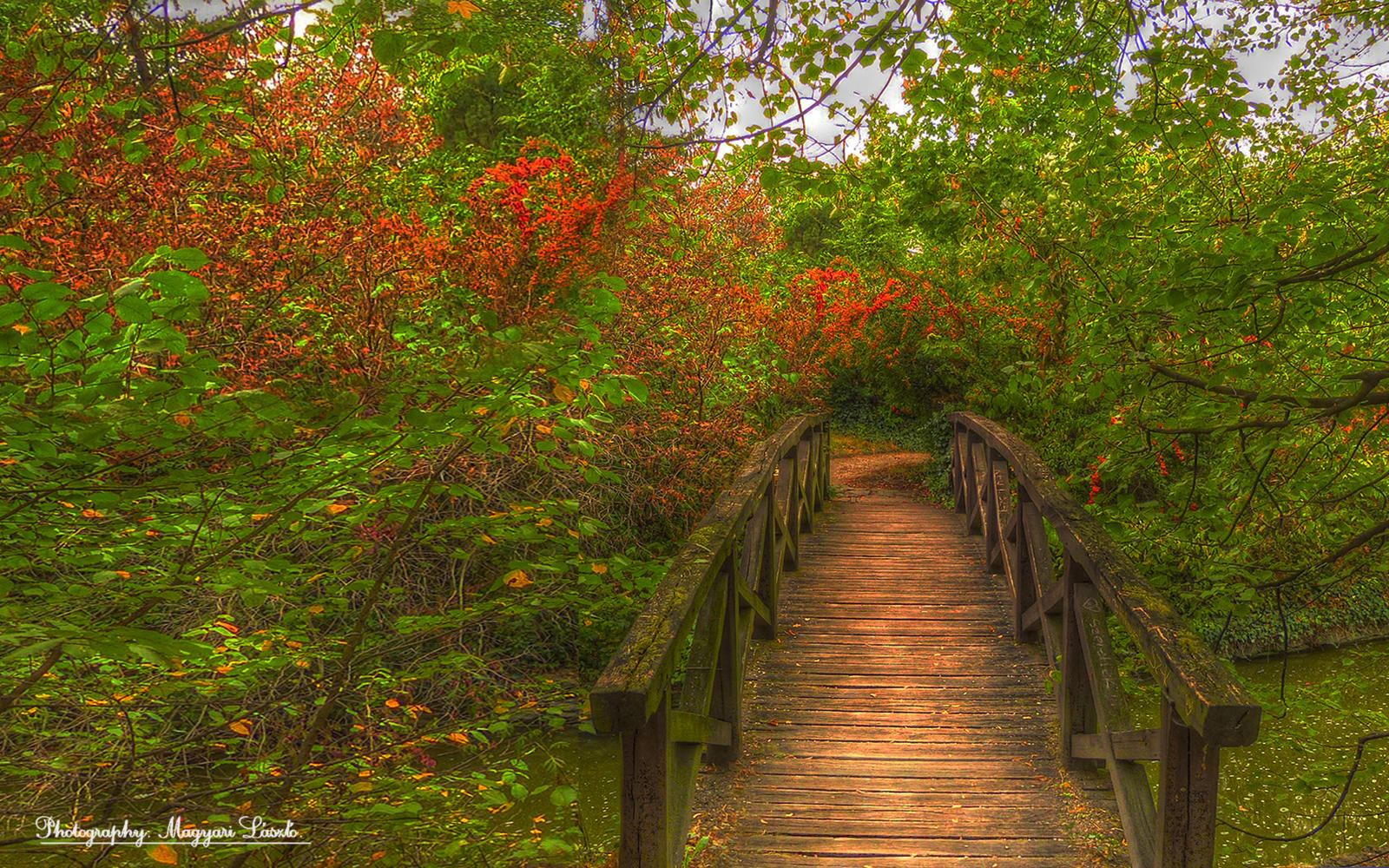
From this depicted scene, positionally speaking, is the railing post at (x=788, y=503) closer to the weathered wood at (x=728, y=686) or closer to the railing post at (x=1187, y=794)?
the weathered wood at (x=728, y=686)

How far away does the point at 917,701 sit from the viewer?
4.18 meters

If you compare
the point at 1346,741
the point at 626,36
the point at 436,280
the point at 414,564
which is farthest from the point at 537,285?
the point at 1346,741

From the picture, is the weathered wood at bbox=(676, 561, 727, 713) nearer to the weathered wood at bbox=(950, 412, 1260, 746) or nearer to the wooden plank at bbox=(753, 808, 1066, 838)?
the wooden plank at bbox=(753, 808, 1066, 838)

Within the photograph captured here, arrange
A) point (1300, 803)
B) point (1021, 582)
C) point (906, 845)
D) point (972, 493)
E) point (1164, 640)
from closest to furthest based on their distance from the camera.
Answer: point (1164, 640) → point (906, 845) → point (1021, 582) → point (1300, 803) → point (972, 493)

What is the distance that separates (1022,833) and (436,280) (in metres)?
6.08

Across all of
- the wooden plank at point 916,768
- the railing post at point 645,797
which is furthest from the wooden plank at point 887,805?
the railing post at point 645,797

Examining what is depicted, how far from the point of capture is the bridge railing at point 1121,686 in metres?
2.04

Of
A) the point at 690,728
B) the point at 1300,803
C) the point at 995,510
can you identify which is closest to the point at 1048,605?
the point at 690,728

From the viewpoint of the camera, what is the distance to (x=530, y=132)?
13.9 metres

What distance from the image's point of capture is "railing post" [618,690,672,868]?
7.02ft

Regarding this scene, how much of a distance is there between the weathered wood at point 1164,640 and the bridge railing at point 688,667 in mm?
1340

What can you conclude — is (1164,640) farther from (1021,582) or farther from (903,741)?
(1021,582)

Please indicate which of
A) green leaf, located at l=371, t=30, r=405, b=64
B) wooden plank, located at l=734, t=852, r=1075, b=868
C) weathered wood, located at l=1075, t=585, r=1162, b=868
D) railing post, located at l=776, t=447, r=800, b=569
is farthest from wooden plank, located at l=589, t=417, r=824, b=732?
railing post, located at l=776, t=447, r=800, b=569

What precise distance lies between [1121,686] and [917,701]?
1.44 meters
